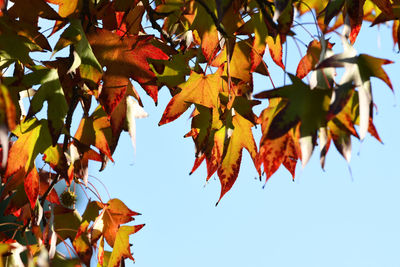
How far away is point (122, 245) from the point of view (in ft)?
3.27

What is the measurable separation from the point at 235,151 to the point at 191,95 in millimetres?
122

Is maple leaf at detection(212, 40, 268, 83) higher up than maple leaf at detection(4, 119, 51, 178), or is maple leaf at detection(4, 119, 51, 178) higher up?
maple leaf at detection(212, 40, 268, 83)

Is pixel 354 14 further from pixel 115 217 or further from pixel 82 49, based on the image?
pixel 115 217

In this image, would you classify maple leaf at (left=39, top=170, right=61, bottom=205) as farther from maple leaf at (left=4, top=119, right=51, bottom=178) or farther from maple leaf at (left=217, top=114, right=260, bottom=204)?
maple leaf at (left=217, top=114, right=260, bottom=204)

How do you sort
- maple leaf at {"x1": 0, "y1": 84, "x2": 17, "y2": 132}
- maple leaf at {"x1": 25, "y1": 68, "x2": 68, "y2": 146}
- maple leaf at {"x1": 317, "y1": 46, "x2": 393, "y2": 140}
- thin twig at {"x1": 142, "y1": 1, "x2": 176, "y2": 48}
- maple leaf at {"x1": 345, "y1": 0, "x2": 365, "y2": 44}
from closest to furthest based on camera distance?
1. maple leaf at {"x1": 0, "y1": 84, "x2": 17, "y2": 132}
2. maple leaf at {"x1": 317, "y1": 46, "x2": 393, "y2": 140}
3. maple leaf at {"x1": 25, "y1": 68, "x2": 68, "y2": 146}
4. maple leaf at {"x1": 345, "y1": 0, "x2": 365, "y2": 44}
5. thin twig at {"x1": 142, "y1": 1, "x2": 176, "y2": 48}

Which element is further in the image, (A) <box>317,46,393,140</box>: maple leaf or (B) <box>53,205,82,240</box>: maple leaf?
(B) <box>53,205,82,240</box>: maple leaf

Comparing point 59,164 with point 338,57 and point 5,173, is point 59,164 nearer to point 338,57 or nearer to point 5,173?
point 5,173

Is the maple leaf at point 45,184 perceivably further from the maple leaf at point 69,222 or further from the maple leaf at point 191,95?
the maple leaf at point 191,95

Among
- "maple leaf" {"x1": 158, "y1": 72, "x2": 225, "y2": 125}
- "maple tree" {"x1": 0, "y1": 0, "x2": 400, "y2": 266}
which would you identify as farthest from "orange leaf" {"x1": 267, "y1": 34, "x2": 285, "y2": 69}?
"maple leaf" {"x1": 158, "y1": 72, "x2": 225, "y2": 125}

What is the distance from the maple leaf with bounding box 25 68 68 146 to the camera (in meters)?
0.71

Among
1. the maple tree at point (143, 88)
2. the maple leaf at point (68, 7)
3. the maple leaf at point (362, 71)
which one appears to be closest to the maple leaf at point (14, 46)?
the maple tree at point (143, 88)

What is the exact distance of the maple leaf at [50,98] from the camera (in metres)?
0.71

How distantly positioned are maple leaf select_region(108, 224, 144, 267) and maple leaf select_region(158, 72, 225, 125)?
9.0 inches

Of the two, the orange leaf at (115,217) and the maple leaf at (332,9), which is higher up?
the maple leaf at (332,9)
